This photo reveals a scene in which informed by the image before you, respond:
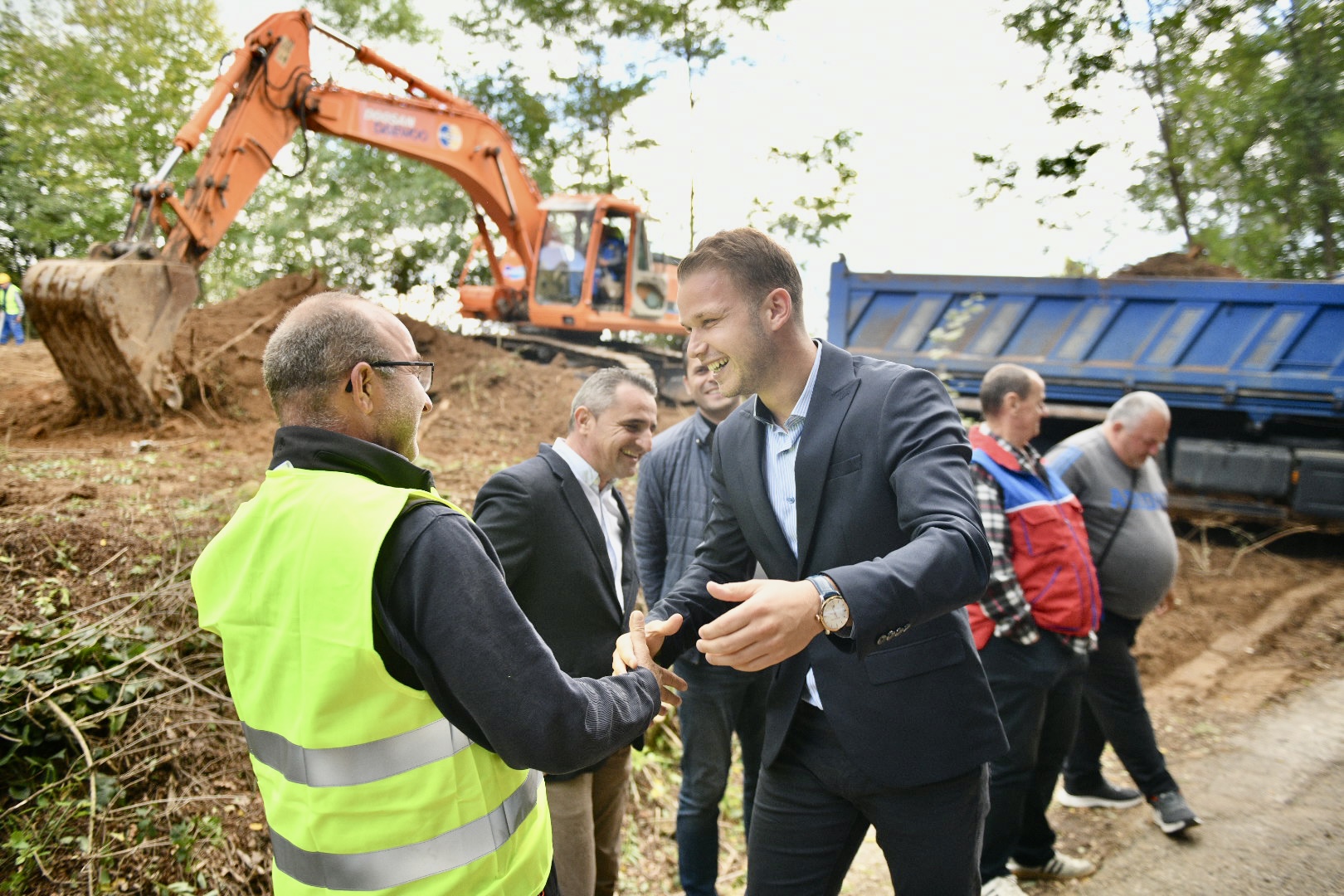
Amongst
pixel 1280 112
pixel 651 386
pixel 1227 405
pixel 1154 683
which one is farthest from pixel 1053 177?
pixel 651 386

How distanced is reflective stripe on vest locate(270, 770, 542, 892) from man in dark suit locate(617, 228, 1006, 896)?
20.1 inches

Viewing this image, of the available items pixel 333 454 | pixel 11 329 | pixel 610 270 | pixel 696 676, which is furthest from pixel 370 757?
pixel 11 329

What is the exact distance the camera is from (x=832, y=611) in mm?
1509

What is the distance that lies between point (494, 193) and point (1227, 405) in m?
9.11

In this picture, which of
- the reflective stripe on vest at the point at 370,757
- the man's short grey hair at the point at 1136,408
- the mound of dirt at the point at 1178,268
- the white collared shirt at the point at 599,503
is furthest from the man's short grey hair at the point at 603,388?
the mound of dirt at the point at 1178,268

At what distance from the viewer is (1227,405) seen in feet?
26.0

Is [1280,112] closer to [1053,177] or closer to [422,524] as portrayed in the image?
[1053,177]

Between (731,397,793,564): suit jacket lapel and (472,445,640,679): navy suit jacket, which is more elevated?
(731,397,793,564): suit jacket lapel

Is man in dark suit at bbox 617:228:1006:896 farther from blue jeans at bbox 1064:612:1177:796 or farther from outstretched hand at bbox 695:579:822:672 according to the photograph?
blue jeans at bbox 1064:612:1177:796

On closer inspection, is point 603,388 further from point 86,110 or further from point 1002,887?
point 86,110

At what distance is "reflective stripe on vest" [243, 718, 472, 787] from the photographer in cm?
135

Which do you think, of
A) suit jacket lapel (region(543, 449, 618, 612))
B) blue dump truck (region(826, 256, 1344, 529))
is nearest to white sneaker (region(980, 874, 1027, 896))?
suit jacket lapel (region(543, 449, 618, 612))

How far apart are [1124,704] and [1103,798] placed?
2.37 ft

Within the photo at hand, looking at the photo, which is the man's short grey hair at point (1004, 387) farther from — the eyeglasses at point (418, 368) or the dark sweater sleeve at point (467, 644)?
the dark sweater sleeve at point (467, 644)
